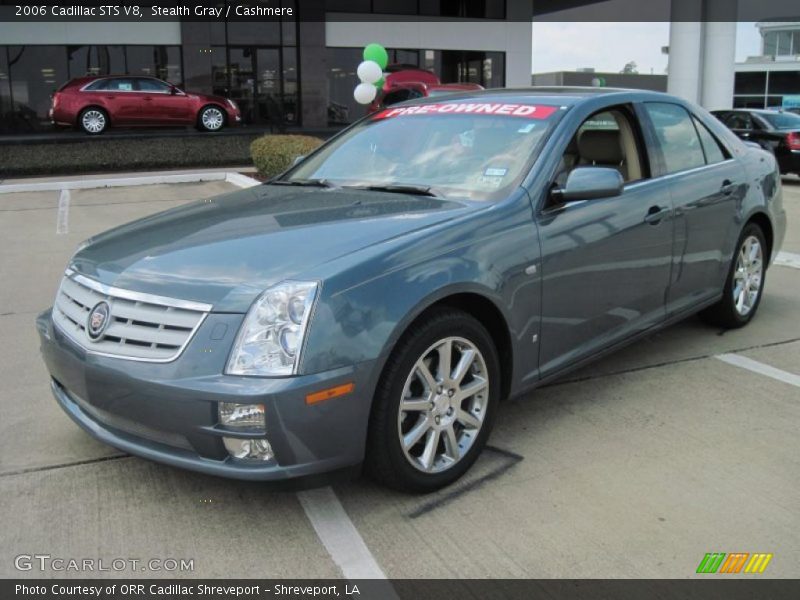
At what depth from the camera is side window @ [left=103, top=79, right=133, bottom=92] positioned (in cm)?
2000

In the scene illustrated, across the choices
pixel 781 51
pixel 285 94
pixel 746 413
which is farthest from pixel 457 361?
pixel 781 51

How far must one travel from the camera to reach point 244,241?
3246mm

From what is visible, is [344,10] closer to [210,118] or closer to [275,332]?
[210,118]

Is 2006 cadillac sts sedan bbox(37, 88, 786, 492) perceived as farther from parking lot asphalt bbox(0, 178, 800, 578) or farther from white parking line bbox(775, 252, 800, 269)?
white parking line bbox(775, 252, 800, 269)

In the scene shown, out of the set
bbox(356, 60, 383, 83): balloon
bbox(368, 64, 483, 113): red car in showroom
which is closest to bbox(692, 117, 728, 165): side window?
bbox(368, 64, 483, 113): red car in showroom

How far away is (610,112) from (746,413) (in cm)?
180

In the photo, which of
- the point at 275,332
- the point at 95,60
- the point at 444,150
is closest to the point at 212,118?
the point at 95,60

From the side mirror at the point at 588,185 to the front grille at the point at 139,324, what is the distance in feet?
5.92

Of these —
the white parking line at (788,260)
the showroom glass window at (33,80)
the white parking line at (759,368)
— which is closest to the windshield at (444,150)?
the white parking line at (759,368)

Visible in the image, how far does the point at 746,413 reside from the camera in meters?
4.11

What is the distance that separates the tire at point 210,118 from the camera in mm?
21203

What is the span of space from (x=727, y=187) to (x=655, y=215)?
1014mm

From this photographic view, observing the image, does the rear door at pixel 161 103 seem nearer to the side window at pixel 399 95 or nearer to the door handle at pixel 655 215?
the side window at pixel 399 95

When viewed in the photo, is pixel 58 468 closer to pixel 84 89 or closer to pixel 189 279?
pixel 189 279
